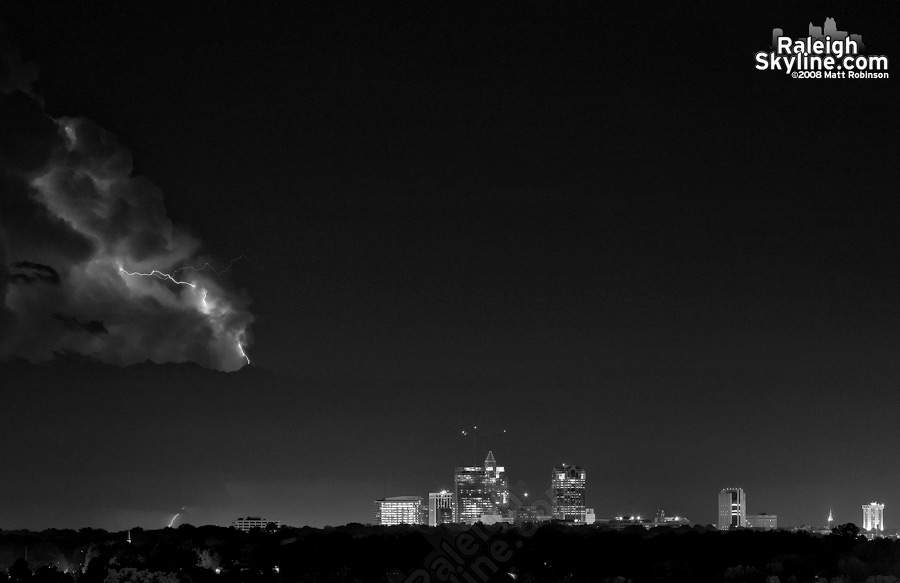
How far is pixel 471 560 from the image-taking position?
2918 inches

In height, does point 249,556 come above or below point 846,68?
below

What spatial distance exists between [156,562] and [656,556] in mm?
29987

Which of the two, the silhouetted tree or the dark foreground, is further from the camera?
the dark foreground

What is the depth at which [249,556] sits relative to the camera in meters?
80.6

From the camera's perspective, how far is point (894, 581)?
200 feet

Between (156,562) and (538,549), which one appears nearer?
(156,562)

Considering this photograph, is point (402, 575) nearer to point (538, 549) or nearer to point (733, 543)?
point (538, 549)

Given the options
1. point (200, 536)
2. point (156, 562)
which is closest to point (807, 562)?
point (156, 562)

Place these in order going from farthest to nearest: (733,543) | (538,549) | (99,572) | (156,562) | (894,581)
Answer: (733,543) < (538,549) < (156,562) < (99,572) < (894,581)

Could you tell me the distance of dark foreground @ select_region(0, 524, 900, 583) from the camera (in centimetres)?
6594

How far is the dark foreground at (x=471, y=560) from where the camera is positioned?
2596 inches

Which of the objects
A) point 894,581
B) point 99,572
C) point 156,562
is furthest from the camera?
point 156,562

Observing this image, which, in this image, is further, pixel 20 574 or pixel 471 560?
pixel 471 560

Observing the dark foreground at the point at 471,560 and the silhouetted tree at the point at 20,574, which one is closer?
the silhouetted tree at the point at 20,574
